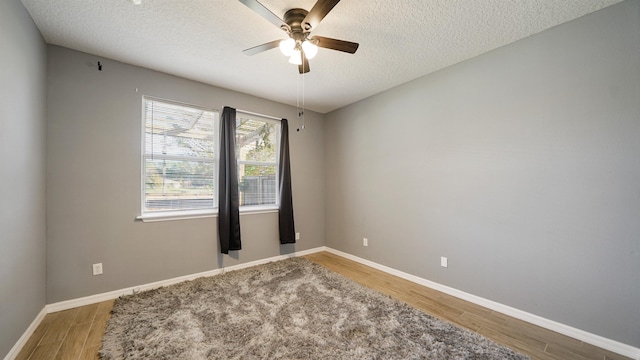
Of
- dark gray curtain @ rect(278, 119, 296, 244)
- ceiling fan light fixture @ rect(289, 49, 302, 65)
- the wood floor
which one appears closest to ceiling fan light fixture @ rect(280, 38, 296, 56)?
ceiling fan light fixture @ rect(289, 49, 302, 65)

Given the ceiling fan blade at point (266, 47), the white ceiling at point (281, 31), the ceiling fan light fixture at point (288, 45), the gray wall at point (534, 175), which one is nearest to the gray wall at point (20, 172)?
the white ceiling at point (281, 31)

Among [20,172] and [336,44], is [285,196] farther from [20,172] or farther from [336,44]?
[20,172]

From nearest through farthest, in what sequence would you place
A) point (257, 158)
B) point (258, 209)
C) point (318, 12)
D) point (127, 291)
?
point (318, 12) < point (127, 291) < point (258, 209) < point (257, 158)

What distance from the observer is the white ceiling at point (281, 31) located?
72.4 inches

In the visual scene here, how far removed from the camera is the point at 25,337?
1.86 meters

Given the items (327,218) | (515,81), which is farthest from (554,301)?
(327,218)

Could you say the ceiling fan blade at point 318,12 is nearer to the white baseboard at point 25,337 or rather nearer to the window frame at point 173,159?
the window frame at point 173,159

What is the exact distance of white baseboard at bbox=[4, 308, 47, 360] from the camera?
1.67 metres

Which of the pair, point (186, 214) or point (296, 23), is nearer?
point (296, 23)

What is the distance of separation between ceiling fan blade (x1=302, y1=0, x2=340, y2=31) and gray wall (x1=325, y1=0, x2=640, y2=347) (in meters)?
1.86

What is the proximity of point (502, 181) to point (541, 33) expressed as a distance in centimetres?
133

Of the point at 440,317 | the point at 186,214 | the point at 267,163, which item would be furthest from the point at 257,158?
the point at 440,317

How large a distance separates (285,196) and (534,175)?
2.99 m

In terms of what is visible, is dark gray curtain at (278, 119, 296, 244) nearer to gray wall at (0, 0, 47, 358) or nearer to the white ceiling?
the white ceiling
